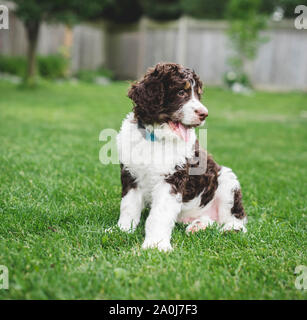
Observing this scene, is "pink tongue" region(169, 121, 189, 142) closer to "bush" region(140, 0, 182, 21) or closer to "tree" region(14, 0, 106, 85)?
"tree" region(14, 0, 106, 85)

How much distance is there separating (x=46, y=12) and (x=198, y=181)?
938 centimetres

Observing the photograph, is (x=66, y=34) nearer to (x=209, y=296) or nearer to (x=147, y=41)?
(x=147, y=41)

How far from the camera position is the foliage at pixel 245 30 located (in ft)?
44.8

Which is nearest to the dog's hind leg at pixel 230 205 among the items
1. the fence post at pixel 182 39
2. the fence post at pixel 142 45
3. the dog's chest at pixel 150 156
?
the dog's chest at pixel 150 156

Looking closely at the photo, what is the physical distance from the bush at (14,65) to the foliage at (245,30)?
26.0 ft

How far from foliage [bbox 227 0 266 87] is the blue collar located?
11869 millimetres

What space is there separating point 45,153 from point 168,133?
2.76 meters

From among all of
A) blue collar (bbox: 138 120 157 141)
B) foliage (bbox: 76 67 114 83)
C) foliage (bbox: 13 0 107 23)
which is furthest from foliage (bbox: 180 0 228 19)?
blue collar (bbox: 138 120 157 141)

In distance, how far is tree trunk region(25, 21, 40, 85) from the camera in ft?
35.7

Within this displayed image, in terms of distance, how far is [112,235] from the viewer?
266cm

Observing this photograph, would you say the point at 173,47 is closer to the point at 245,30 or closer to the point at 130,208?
the point at 245,30

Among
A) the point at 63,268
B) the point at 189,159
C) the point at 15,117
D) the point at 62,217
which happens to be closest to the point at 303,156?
the point at 189,159

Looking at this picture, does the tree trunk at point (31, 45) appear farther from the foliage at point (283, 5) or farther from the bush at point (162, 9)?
the foliage at point (283, 5)

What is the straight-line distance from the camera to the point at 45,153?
495cm
